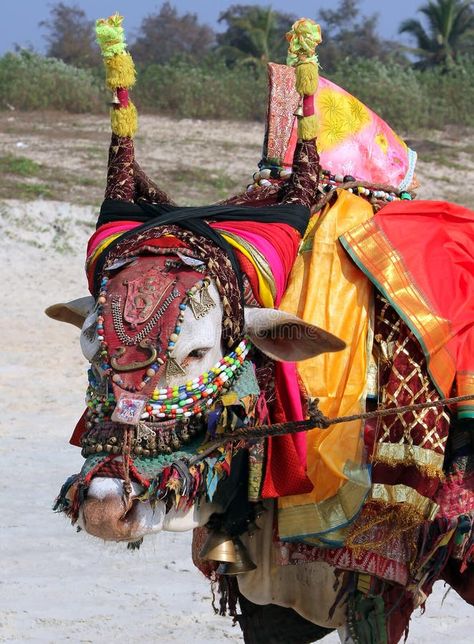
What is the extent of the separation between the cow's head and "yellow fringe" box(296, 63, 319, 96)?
2.62ft

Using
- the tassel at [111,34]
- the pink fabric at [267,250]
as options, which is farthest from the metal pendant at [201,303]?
the tassel at [111,34]

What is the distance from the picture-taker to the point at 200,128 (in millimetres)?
17734

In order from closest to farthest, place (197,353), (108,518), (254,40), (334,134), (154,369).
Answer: (108,518) < (154,369) < (197,353) < (334,134) < (254,40)

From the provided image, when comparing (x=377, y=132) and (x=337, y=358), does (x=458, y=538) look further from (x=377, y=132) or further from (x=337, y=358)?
(x=377, y=132)

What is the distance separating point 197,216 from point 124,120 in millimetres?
606

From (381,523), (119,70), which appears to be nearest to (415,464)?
(381,523)

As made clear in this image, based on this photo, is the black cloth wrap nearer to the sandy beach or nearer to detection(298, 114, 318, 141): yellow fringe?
detection(298, 114, 318, 141): yellow fringe

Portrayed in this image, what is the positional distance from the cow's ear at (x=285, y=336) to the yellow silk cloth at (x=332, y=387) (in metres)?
0.28

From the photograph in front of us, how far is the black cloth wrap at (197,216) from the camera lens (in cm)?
360

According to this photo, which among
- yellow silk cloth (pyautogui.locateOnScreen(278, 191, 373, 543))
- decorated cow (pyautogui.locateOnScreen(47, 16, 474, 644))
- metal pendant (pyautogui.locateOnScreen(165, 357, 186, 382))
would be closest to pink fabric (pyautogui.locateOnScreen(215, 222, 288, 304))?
decorated cow (pyautogui.locateOnScreen(47, 16, 474, 644))

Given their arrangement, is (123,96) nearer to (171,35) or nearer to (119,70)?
(119,70)

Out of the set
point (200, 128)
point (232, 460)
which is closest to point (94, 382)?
point (232, 460)

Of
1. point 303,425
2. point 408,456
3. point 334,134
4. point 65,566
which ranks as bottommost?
point 65,566

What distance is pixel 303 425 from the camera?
355 cm
